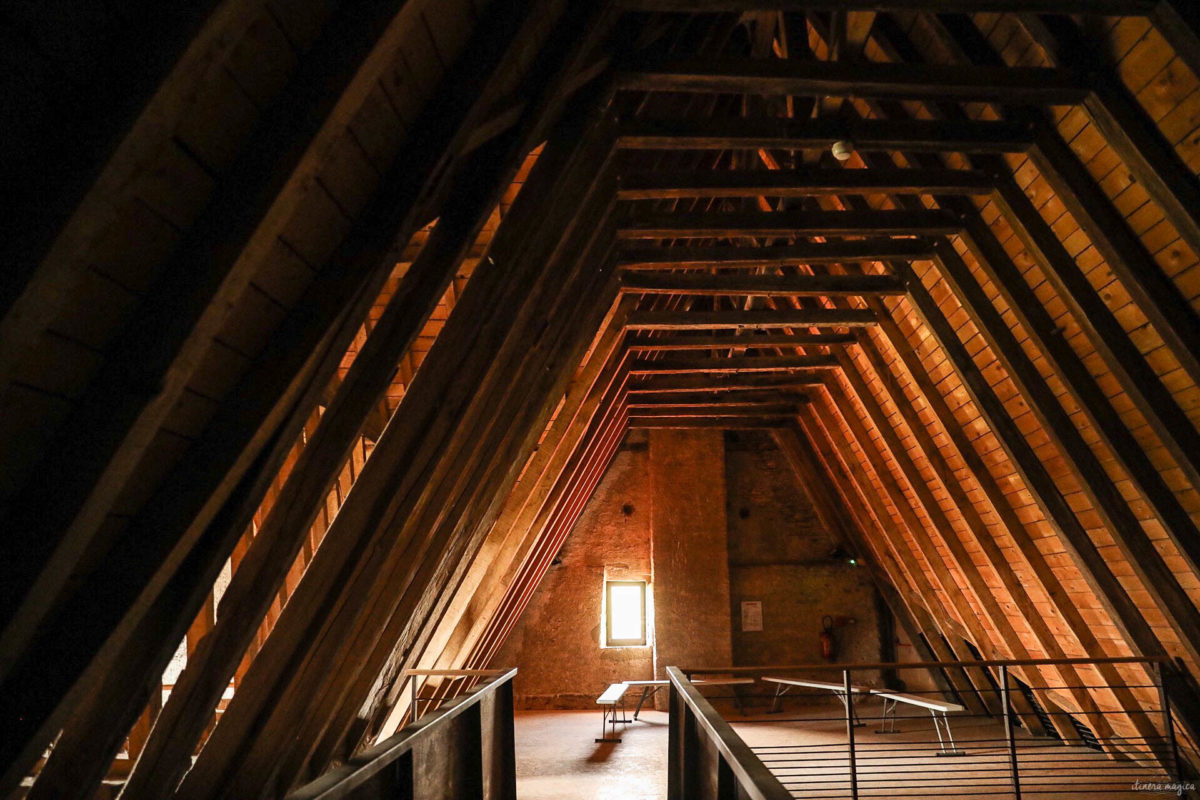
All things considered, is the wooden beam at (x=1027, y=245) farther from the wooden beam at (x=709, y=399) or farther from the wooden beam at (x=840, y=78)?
the wooden beam at (x=709, y=399)

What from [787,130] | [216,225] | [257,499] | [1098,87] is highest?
[787,130]

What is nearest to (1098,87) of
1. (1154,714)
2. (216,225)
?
(216,225)

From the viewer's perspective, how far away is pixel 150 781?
2.08 metres

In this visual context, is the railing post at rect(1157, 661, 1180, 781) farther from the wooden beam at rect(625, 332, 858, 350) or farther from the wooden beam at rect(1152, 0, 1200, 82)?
the wooden beam at rect(1152, 0, 1200, 82)

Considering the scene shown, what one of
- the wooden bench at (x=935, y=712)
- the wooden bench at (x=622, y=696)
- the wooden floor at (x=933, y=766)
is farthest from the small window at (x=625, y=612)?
the wooden bench at (x=935, y=712)

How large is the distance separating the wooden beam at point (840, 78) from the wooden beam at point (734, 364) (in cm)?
373

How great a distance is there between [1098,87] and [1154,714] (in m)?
4.45

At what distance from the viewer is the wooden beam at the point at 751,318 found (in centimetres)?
578

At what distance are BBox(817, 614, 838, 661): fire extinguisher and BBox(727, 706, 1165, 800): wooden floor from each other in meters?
2.01

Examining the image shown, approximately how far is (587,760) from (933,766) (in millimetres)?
2810

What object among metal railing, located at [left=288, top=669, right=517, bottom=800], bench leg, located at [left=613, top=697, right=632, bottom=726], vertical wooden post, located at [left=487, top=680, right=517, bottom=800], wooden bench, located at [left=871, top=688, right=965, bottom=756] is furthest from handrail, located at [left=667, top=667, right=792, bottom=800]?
bench leg, located at [left=613, top=697, right=632, bottom=726]

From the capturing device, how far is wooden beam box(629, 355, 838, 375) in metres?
6.89

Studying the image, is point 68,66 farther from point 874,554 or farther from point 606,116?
point 874,554

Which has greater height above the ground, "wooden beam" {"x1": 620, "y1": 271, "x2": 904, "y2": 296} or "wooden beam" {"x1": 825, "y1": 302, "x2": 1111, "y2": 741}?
"wooden beam" {"x1": 620, "y1": 271, "x2": 904, "y2": 296}
